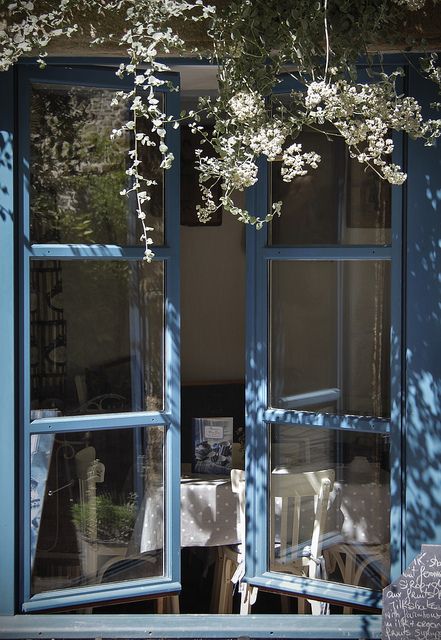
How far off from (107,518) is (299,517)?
2.47 ft

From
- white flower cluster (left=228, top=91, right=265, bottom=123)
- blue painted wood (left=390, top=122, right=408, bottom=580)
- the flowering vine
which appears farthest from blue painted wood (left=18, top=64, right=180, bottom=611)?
blue painted wood (left=390, top=122, right=408, bottom=580)

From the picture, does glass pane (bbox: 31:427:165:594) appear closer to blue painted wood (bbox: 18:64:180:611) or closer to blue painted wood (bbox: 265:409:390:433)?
blue painted wood (bbox: 18:64:180:611)

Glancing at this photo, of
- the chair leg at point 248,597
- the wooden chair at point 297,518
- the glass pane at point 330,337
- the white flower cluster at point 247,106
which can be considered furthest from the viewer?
the chair leg at point 248,597

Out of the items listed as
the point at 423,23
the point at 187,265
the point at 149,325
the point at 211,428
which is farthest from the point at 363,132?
the point at 187,265

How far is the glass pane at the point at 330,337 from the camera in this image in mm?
Answer: 3559

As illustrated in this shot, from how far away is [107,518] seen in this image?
3625 millimetres

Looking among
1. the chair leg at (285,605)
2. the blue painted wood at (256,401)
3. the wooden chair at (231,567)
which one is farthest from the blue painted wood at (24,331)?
the chair leg at (285,605)

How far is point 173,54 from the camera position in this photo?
11.2 feet

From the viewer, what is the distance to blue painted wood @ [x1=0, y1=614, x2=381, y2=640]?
3199 millimetres

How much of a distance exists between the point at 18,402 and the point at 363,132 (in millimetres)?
1570

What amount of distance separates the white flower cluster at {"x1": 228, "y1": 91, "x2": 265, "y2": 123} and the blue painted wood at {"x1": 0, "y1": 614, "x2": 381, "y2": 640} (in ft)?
5.58

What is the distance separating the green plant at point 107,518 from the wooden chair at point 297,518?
0.56m

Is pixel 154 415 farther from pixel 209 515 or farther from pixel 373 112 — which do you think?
pixel 373 112

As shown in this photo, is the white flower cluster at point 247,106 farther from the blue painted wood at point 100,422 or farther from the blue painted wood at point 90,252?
the blue painted wood at point 100,422
